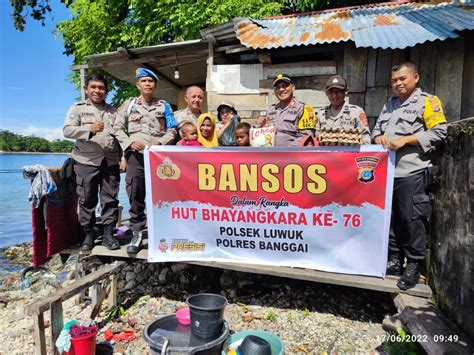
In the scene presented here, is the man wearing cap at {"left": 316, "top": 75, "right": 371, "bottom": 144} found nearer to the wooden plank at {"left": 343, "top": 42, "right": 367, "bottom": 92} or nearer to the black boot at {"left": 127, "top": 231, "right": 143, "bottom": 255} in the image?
the wooden plank at {"left": 343, "top": 42, "right": 367, "bottom": 92}

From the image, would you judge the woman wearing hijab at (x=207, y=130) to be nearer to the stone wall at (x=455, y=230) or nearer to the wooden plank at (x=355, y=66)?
the stone wall at (x=455, y=230)

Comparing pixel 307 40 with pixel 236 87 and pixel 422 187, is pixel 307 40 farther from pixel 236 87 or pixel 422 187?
pixel 422 187

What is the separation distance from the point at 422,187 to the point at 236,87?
3616 mm

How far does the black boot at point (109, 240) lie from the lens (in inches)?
156

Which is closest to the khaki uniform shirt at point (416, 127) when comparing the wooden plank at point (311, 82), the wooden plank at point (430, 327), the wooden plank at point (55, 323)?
the wooden plank at point (430, 327)

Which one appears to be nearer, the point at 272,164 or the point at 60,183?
the point at 272,164

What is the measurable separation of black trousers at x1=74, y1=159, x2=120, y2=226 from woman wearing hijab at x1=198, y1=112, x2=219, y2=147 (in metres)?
1.13

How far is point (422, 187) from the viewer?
116 inches

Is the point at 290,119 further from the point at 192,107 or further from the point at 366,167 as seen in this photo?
the point at 192,107

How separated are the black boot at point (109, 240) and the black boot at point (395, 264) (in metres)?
2.97

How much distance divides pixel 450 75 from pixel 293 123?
2759 millimetres

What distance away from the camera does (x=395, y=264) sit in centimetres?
325

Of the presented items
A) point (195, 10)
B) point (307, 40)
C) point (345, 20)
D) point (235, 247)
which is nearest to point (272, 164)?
point (235, 247)
